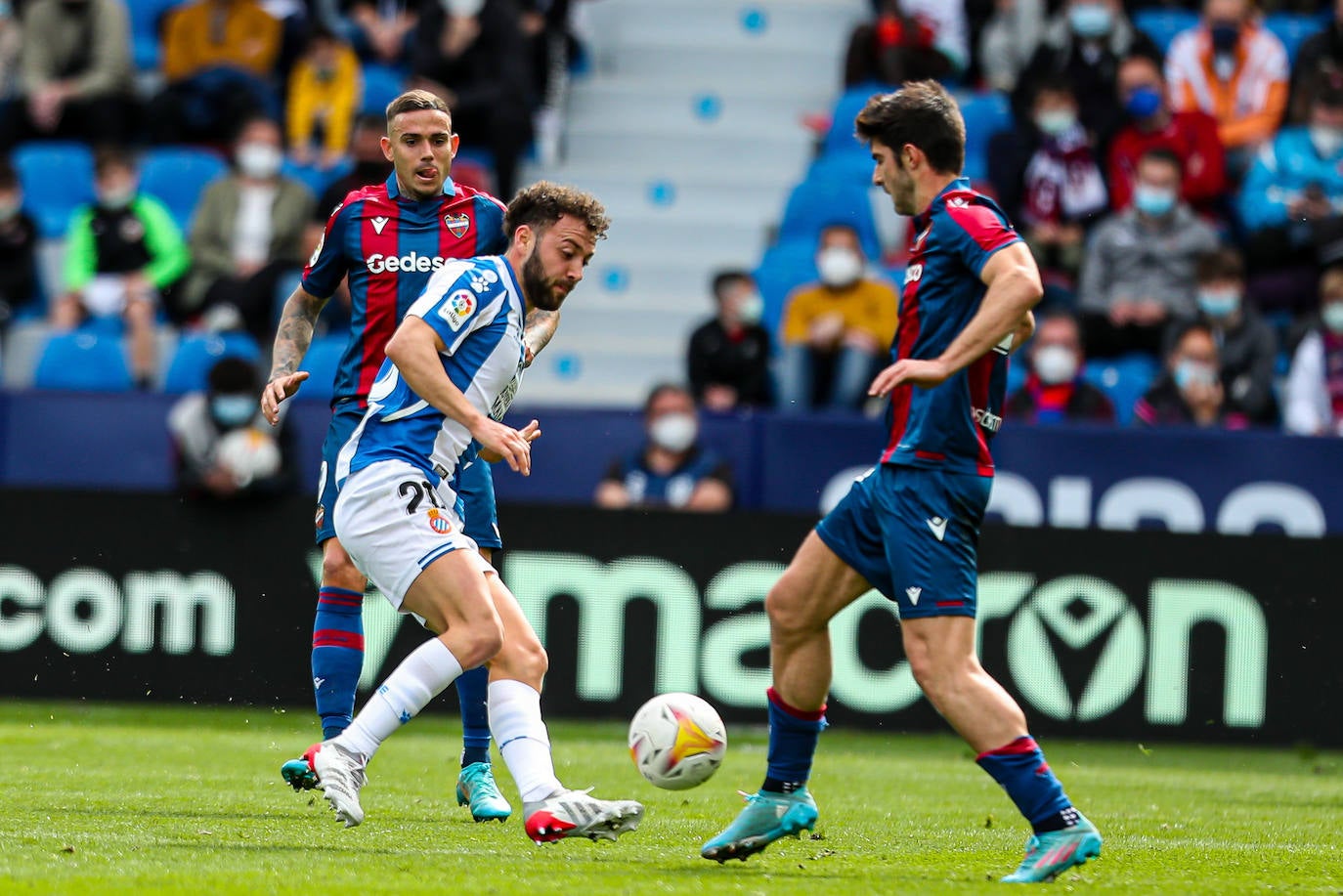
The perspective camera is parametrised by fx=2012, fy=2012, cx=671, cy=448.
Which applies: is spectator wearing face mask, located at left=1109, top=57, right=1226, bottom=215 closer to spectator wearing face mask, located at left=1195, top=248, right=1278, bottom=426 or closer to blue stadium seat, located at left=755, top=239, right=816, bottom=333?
spectator wearing face mask, located at left=1195, top=248, right=1278, bottom=426

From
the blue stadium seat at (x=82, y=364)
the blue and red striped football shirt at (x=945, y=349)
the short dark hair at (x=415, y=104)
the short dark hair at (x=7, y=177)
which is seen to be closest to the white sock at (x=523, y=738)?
the blue and red striped football shirt at (x=945, y=349)

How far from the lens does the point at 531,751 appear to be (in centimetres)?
600

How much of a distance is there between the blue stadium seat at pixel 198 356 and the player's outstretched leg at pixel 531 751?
732 centimetres

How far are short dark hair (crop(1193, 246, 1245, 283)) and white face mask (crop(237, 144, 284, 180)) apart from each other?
653 centimetres

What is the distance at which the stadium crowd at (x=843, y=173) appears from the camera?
1288cm

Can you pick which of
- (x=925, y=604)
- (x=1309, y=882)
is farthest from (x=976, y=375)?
(x=1309, y=882)

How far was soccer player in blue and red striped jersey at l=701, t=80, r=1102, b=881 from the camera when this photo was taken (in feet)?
18.2

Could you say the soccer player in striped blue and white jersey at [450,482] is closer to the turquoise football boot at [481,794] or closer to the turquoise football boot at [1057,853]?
the turquoise football boot at [481,794]

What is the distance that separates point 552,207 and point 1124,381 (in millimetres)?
7551

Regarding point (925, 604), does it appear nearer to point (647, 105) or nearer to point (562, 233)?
point (562, 233)

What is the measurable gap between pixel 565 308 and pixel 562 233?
8.96 metres

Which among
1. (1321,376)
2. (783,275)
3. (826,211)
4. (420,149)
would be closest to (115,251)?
(783,275)

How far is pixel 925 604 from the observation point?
5.62 m

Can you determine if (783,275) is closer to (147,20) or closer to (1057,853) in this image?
(147,20)
